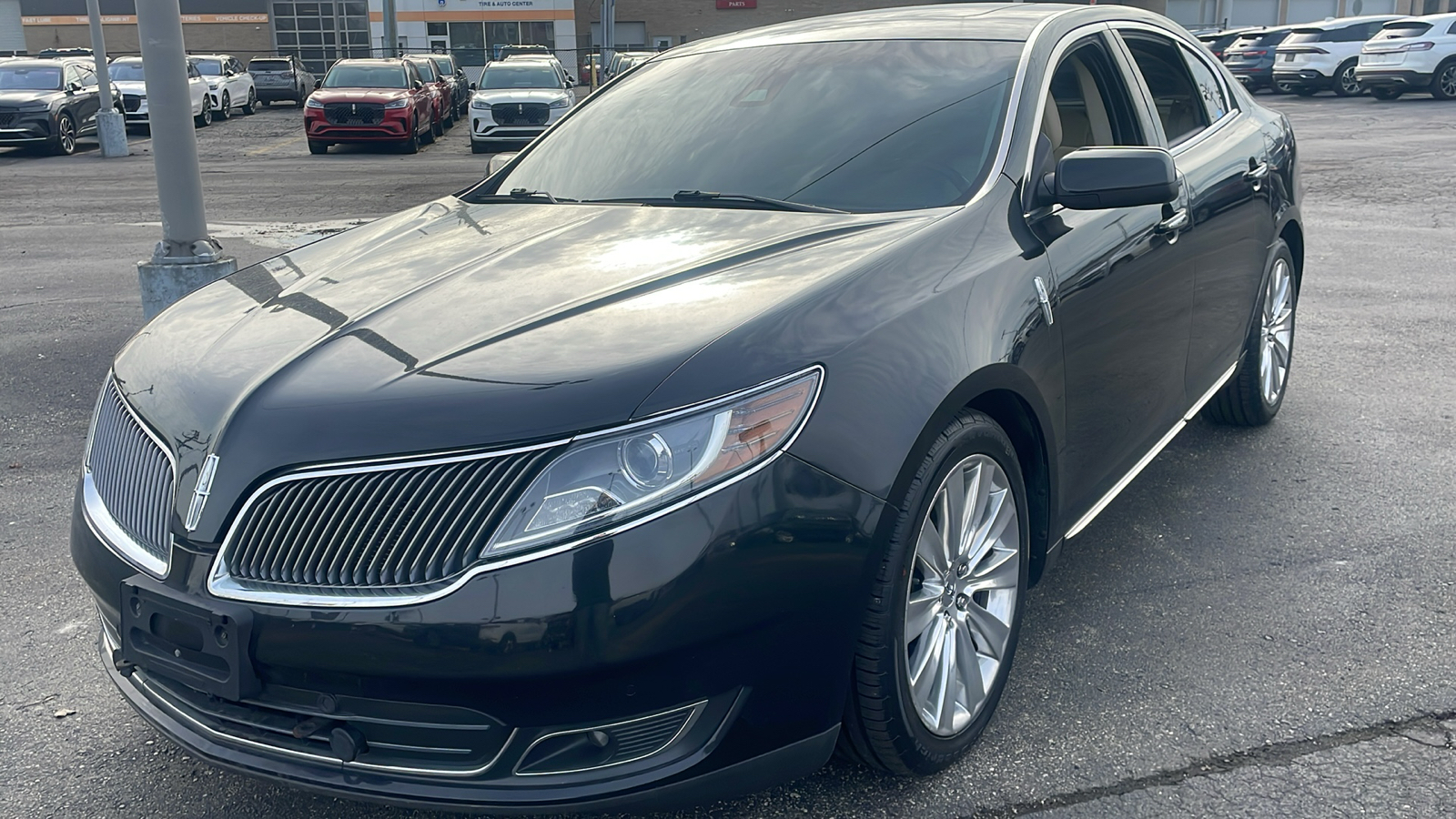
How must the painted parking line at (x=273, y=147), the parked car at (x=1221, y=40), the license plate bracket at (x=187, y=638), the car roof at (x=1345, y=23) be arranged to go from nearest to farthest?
1. the license plate bracket at (x=187, y=638)
2. the painted parking line at (x=273, y=147)
3. the car roof at (x=1345, y=23)
4. the parked car at (x=1221, y=40)

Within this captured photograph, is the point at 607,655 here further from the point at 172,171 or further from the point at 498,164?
the point at 172,171

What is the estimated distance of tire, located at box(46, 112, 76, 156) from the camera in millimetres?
21266

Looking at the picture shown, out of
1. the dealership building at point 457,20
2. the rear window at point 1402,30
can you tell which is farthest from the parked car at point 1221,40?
the dealership building at point 457,20

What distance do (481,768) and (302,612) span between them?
416 millimetres

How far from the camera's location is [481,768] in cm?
217

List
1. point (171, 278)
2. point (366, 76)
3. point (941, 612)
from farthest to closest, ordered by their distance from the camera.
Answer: point (366, 76) → point (171, 278) → point (941, 612)

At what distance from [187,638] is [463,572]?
57 centimetres

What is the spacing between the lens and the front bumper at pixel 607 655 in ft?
6.81

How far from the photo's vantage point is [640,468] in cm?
214

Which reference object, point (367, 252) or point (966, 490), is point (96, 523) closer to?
point (367, 252)

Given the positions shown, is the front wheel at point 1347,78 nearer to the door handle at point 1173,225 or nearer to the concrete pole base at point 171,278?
the door handle at point 1173,225

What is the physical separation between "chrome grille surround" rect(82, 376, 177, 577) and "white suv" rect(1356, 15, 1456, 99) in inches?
1130

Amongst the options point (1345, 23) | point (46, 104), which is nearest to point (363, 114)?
point (46, 104)

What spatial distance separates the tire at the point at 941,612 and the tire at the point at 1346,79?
101 feet
